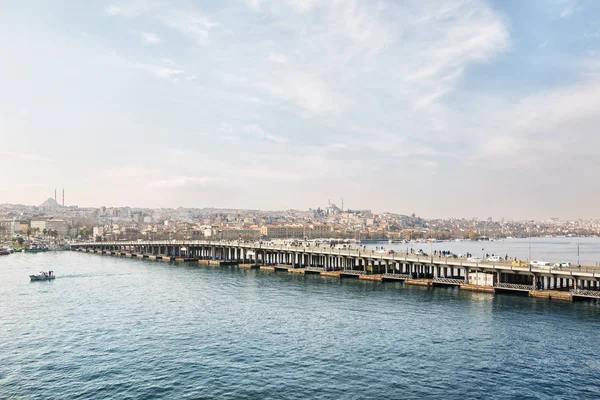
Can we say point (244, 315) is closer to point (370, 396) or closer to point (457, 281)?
point (370, 396)

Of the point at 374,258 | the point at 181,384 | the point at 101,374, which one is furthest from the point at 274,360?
the point at 374,258

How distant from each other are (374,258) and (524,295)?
78.6ft

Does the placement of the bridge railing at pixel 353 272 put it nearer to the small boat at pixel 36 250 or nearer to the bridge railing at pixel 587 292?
the bridge railing at pixel 587 292

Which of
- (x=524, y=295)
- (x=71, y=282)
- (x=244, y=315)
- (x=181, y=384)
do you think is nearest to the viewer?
(x=181, y=384)

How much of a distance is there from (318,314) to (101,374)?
70.7ft

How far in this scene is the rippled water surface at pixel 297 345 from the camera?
26.2 metres

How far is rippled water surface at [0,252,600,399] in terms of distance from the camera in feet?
A: 86.0

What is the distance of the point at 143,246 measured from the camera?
144 metres

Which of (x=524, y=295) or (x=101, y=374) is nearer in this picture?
(x=101, y=374)

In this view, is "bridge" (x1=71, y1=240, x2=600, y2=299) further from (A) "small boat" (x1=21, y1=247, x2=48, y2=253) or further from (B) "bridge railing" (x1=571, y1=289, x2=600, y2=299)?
(A) "small boat" (x1=21, y1=247, x2=48, y2=253)

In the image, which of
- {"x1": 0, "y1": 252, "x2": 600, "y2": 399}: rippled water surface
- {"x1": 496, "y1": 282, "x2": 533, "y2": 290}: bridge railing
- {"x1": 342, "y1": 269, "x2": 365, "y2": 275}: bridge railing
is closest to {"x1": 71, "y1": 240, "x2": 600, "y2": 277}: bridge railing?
{"x1": 496, "y1": 282, "x2": 533, "y2": 290}: bridge railing

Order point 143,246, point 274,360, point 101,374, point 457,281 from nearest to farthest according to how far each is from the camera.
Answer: point 101,374, point 274,360, point 457,281, point 143,246

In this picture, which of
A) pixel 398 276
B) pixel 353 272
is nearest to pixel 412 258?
pixel 398 276

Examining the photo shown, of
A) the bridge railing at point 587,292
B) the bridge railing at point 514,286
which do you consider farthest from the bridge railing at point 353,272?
the bridge railing at point 587,292
